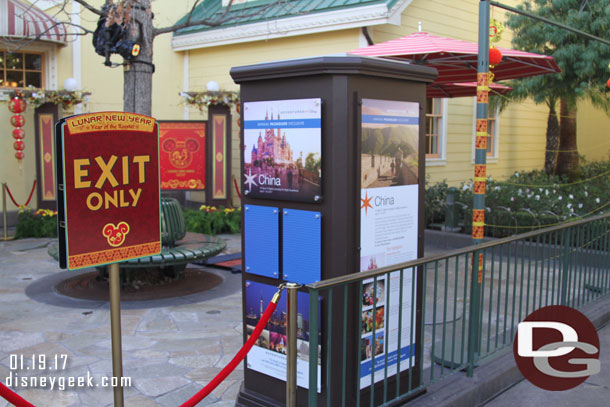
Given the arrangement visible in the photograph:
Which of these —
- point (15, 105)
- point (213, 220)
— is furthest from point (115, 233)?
point (15, 105)

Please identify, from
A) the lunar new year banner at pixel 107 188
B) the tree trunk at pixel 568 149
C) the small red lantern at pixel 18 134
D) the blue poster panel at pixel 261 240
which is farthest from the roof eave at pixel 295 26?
the lunar new year banner at pixel 107 188

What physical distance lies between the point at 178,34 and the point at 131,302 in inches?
360

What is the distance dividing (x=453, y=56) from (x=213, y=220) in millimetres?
5887

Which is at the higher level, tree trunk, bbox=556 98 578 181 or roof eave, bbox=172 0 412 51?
roof eave, bbox=172 0 412 51

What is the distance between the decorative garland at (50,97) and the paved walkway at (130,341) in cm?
434

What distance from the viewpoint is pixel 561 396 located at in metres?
4.46

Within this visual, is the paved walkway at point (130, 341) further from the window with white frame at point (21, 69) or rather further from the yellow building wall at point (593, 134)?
the yellow building wall at point (593, 134)

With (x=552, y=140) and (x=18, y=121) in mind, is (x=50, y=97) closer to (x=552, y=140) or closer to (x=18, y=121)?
(x=18, y=121)

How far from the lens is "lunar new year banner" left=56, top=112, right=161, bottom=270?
9.45 ft

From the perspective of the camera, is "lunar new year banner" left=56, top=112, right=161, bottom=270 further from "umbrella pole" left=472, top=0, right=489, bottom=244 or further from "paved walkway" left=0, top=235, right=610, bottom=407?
"umbrella pole" left=472, top=0, right=489, bottom=244

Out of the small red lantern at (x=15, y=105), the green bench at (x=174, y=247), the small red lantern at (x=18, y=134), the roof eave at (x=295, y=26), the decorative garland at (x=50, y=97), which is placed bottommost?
the green bench at (x=174, y=247)

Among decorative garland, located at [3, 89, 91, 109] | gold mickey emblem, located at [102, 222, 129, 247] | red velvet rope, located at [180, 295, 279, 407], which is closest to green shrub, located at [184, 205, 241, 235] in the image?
decorative garland, located at [3, 89, 91, 109]

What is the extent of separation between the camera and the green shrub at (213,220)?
11.5m

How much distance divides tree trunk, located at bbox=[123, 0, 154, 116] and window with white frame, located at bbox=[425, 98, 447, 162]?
6983 mm
